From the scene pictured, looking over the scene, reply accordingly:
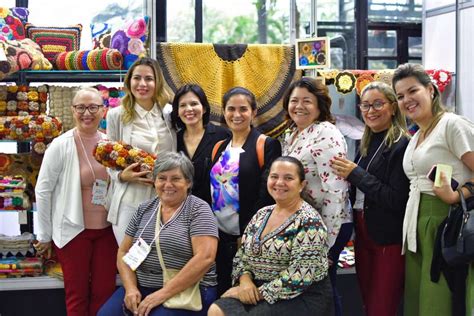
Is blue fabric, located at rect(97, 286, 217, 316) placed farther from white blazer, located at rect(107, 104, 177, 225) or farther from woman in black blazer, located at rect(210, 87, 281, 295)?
white blazer, located at rect(107, 104, 177, 225)

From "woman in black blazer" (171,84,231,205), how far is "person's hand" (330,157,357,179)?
2.11 ft

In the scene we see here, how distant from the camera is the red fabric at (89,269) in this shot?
2.98 m

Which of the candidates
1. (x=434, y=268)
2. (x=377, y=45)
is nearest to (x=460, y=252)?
(x=434, y=268)

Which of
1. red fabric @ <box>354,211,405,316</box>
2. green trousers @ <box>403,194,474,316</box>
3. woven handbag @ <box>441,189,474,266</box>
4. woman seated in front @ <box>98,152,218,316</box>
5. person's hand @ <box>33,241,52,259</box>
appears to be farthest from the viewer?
person's hand @ <box>33,241,52,259</box>

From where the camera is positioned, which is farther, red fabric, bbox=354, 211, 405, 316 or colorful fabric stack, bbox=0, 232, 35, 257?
colorful fabric stack, bbox=0, 232, 35, 257

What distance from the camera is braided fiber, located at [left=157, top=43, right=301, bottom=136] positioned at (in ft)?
12.1

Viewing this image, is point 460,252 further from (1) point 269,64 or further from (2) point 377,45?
(2) point 377,45

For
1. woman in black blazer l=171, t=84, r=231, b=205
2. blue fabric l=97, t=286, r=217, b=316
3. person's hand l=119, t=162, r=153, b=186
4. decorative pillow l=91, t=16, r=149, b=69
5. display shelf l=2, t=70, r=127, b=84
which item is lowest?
blue fabric l=97, t=286, r=217, b=316

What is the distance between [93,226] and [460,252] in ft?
5.68

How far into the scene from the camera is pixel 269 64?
12.5 feet

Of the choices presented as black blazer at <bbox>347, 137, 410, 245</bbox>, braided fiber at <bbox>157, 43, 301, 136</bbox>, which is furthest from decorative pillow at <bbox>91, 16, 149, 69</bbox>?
black blazer at <bbox>347, 137, 410, 245</bbox>

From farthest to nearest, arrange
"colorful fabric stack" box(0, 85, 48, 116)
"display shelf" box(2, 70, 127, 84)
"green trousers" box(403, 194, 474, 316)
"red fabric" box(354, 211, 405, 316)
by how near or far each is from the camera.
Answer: "display shelf" box(2, 70, 127, 84)
"colorful fabric stack" box(0, 85, 48, 116)
"red fabric" box(354, 211, 405, 316)
"green trousers" box(403, 194, 474, 316)

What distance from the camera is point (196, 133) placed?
123 inches

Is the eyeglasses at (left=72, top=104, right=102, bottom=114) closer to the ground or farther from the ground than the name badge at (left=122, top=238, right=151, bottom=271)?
farther from the ground
